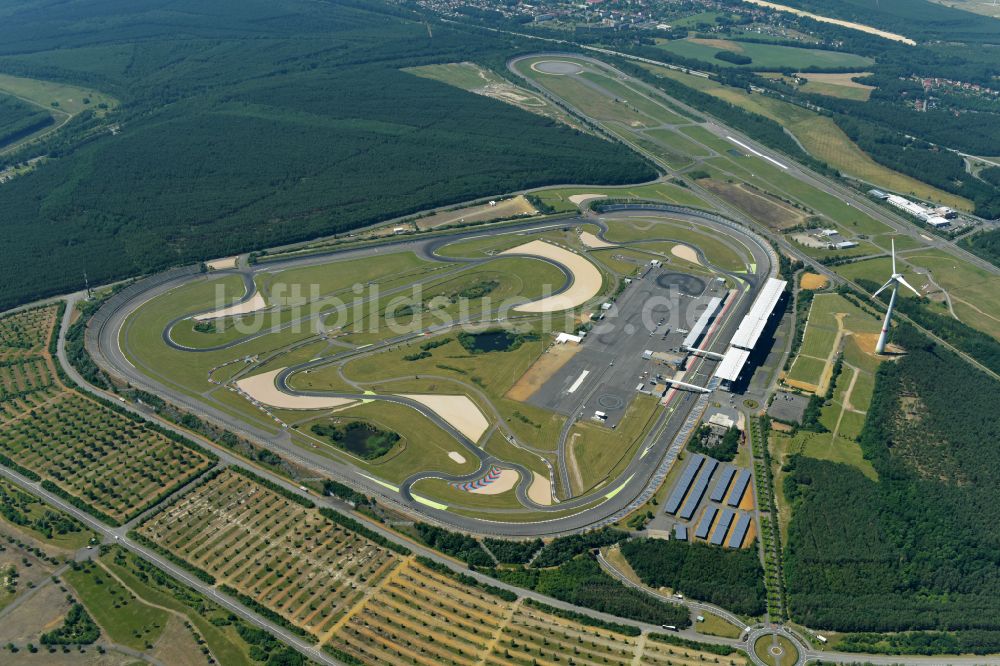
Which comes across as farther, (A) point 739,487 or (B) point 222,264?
(B) point 222,264

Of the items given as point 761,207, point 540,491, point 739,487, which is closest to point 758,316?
point 739,487

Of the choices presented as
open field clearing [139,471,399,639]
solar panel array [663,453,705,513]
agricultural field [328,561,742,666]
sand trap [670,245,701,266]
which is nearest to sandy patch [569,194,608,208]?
sand trap [670,245,701,266]

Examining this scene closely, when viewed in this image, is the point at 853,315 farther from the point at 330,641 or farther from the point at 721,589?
the point at 330,641

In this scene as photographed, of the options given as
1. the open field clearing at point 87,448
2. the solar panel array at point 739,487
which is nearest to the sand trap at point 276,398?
the open field clearing at point 87,448

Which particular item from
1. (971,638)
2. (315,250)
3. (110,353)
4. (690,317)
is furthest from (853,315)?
(110,353)

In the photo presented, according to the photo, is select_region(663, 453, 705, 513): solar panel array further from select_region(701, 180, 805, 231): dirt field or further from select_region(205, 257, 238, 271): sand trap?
select_region(205, 257, 238, 271): sand trap

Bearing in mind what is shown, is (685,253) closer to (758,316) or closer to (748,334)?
(758,316)
